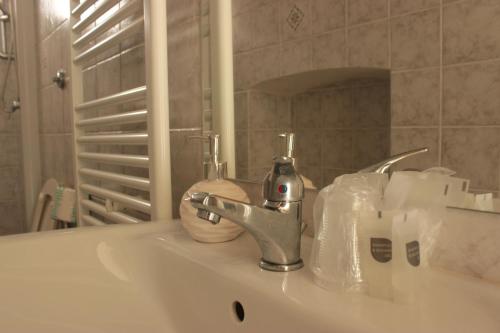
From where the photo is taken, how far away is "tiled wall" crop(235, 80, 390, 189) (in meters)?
0.64

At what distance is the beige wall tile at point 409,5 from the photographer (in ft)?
1.89

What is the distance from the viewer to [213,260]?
624mm

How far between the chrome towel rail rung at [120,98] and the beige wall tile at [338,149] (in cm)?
50

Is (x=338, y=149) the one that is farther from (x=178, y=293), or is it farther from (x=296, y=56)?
(x=178, y=293)

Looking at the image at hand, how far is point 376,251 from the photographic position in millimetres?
454

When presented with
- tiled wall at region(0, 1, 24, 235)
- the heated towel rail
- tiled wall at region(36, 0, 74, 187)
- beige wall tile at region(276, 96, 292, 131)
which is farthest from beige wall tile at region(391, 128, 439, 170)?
tiled wall at region(0, 1, 24, 235)

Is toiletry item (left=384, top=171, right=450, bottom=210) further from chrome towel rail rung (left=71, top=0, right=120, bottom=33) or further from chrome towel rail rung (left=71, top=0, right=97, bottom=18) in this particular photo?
chrome towel rail rung (left=71, top=0, right=97, bottom=18)

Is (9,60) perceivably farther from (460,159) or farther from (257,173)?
(460,159)

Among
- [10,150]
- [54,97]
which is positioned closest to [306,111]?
[54,97]

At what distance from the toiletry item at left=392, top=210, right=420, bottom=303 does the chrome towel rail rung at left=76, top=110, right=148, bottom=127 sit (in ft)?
2.29

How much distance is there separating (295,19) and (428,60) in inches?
10.6

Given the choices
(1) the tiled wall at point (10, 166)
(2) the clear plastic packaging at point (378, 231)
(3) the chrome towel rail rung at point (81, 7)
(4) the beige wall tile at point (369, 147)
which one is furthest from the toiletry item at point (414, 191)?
(1) the tiled wall at point (10, 166)

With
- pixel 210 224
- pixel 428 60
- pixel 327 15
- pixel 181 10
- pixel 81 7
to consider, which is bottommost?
pixel 210 224

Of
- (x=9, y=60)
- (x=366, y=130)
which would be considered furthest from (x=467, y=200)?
(x=9, y=60)
